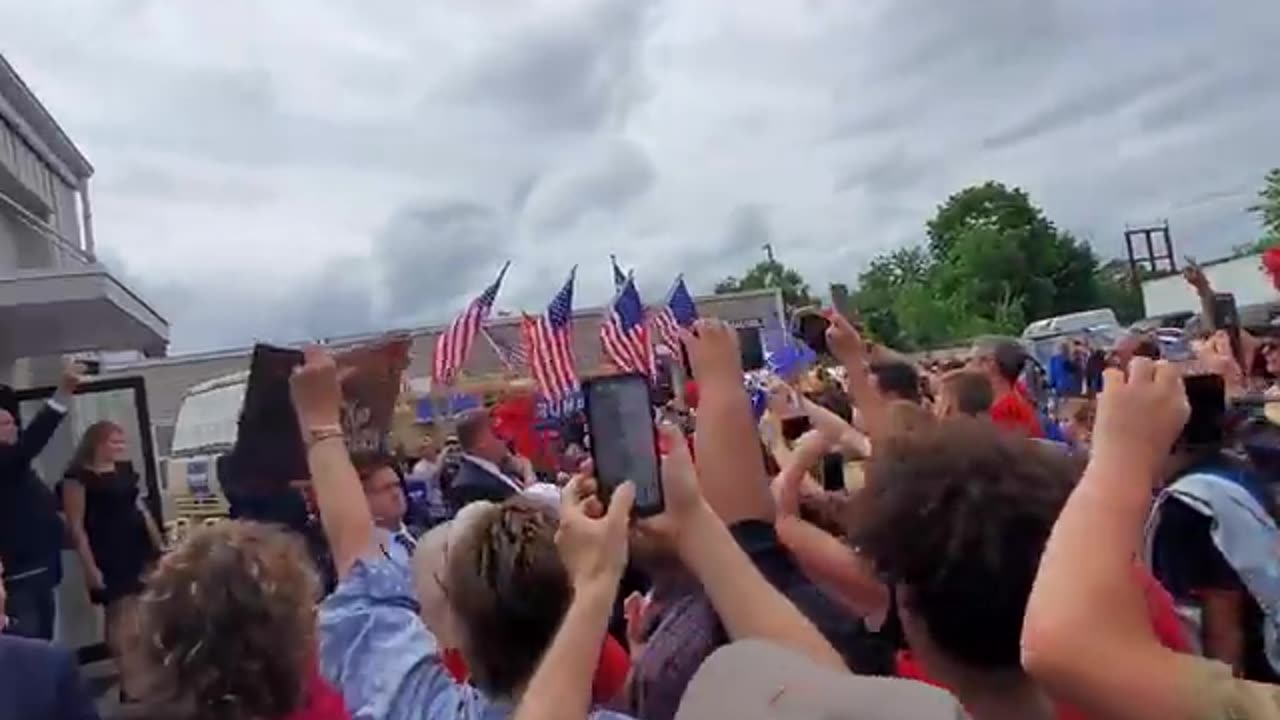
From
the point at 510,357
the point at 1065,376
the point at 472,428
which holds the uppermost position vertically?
the point at 510,357

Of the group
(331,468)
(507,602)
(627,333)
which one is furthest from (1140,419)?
(627,333)

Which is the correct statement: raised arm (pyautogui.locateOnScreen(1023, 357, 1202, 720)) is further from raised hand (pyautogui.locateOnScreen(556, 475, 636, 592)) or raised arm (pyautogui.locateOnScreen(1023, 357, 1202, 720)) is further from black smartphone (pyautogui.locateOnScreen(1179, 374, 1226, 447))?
black smartphone (pyautogui.locateOnScreen(1179, 374, 1226, 447))

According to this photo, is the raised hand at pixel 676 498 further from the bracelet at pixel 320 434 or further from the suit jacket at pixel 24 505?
the suit jacket at pixel 24 505

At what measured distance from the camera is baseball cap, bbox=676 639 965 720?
4.05 feet

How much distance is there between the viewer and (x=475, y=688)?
286 cm

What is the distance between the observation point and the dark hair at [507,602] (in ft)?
8.85

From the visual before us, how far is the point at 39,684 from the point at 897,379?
4.07m

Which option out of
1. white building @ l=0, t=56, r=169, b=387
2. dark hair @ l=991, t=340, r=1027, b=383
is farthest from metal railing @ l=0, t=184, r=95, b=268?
dark hair @ l=991, t=340, r=1027, b=383

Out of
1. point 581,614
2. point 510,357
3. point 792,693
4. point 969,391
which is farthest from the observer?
point 510,357

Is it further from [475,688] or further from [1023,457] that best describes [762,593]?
[475,688]

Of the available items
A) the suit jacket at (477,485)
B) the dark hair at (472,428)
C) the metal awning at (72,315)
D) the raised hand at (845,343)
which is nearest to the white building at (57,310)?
the metal awning at (72,315)

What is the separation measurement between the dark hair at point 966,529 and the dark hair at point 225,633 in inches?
39.7

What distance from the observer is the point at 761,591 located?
2430mm

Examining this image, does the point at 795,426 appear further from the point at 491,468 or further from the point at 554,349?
the point at 554,349
